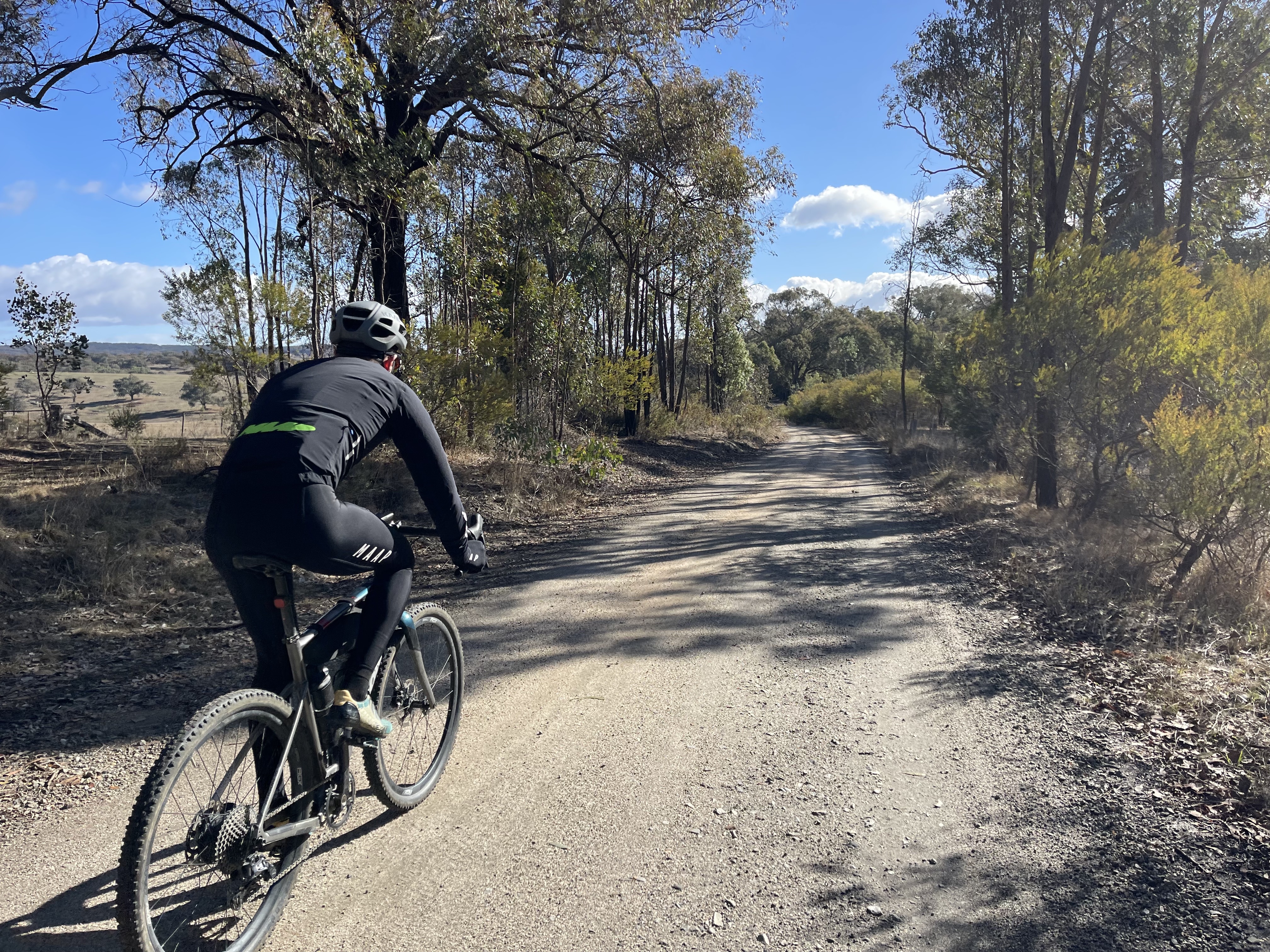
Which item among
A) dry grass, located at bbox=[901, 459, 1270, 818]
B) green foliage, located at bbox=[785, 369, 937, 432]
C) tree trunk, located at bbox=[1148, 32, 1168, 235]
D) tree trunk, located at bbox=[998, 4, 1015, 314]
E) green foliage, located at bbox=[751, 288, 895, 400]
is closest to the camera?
dry grass, located at bbox=[901, 459, 1270, 818]

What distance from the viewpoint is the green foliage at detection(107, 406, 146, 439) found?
12445 mm

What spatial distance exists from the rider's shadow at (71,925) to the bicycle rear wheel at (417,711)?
3.05 ft

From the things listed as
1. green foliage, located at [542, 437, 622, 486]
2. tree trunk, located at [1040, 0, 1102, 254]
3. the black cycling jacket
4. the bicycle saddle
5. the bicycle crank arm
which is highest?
tree trunk, located at [1040, 0, 1102, 254]

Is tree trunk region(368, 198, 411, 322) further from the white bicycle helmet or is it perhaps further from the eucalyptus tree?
the white bicycle helmet

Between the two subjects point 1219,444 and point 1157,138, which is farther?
point 1157,138

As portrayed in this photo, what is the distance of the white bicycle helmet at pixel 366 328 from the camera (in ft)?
9.46

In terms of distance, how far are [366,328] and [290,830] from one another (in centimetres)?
181

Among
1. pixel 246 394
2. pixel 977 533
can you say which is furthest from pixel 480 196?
pixel 977 533

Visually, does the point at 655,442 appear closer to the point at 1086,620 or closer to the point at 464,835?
the point at 1086,620

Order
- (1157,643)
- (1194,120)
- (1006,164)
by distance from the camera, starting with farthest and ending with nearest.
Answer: (1006,164)
(1194,120)
(1157,643)

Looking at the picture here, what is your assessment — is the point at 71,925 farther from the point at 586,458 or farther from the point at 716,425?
the point at 716,425

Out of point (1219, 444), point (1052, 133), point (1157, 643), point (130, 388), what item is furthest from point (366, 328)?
point (130, 388)

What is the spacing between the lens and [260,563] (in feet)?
7.91

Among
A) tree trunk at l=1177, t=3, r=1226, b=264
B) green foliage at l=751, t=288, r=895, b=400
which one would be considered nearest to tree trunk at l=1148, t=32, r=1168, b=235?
tree trunk at l=1177, t=3, r=1226, b=264
